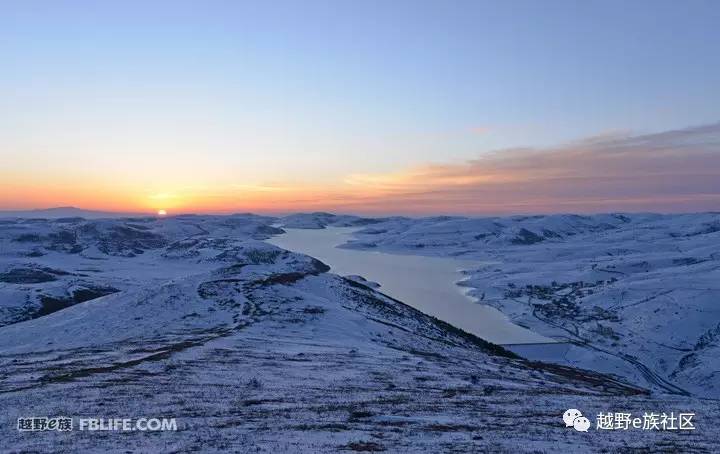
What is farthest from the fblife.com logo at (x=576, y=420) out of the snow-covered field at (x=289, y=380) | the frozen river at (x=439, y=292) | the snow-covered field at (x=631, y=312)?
→ the frozen river at (x=439, y=292)

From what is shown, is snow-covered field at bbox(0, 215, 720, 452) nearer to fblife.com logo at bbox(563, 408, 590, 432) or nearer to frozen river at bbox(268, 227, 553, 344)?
fblife.com logo at bbox(563, 408, 590, 432)

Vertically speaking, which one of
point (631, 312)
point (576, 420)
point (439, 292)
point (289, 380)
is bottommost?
point (439, 292)

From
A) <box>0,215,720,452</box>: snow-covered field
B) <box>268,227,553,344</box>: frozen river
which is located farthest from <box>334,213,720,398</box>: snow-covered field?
<box>268,227,553,344</box>: frozen river

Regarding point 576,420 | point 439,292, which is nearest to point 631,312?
point 439,292

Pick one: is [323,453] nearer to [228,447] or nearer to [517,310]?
[228,447]

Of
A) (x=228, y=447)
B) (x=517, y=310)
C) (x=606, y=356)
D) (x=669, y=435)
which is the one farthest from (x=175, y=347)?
(x=517, y=310)

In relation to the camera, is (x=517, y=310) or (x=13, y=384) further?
A: (x=517, y=310)

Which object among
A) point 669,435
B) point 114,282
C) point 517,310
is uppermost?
point 669,435

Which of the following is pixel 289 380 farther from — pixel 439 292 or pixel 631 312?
pixel 439 292
